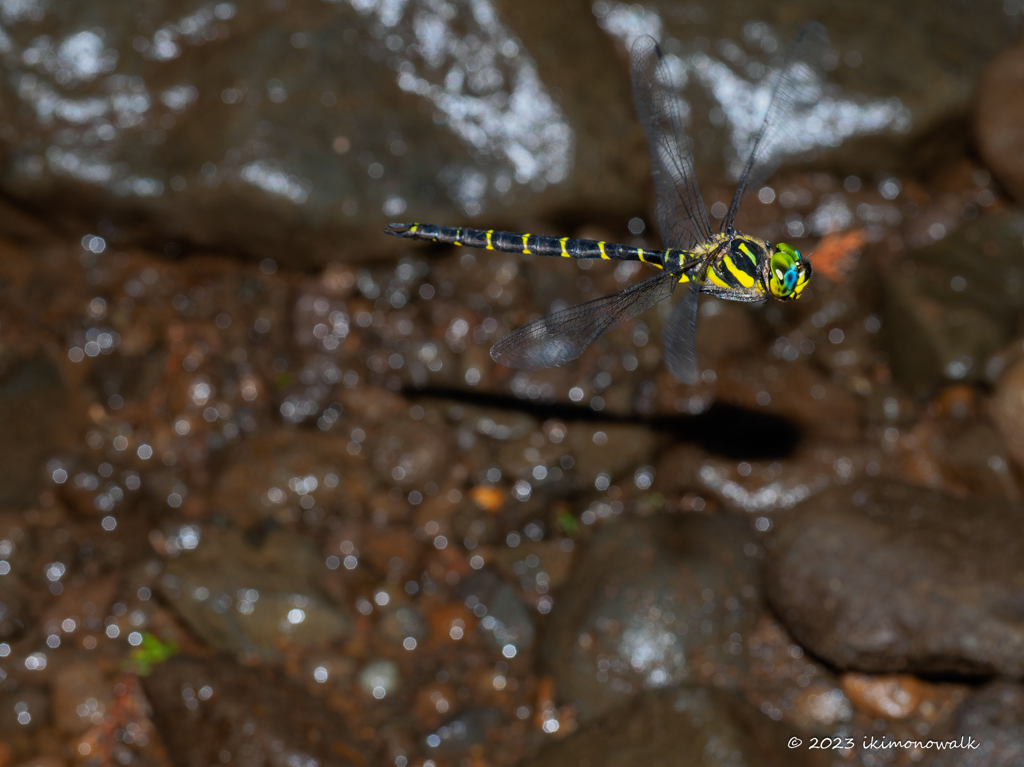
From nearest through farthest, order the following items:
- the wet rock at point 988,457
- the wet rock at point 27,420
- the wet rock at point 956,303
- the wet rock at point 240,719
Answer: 1. the wet rock at point 240,719
2. the wet rock at point 988,457
3. the wet rock at point 27,420
4. the wet rock at point 956,303

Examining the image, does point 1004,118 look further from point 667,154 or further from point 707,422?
point 707,422

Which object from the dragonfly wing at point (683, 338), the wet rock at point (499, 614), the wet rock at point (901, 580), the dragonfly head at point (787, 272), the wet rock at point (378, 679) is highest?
the dragonfly head at point (787, 272)

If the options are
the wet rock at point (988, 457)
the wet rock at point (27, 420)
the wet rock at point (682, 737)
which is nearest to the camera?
the wet rock at point (682, 737)

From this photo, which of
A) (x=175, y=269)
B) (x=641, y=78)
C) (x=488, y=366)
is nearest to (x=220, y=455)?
(x=175, y=269)

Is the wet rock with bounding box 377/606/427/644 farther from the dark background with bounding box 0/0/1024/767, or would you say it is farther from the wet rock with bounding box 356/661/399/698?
the wet rock with bounding box 356/661/399/698

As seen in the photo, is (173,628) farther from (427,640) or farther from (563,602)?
(563,602)

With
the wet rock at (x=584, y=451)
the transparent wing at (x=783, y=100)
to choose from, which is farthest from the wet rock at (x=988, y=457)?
the transparent wing at (x=783, y=100)

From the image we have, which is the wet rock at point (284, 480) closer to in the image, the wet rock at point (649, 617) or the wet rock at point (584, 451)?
the wet rock at point (584, 451)
